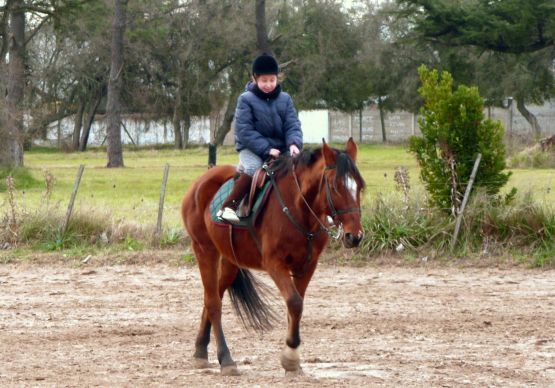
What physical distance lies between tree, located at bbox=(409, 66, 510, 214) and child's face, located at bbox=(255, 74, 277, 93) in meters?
7.18

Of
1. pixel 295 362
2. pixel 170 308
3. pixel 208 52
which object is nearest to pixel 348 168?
pixel 295 362

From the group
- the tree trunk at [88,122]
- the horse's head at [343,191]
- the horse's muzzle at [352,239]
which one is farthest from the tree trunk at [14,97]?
the horse's muzzle at [352,239]

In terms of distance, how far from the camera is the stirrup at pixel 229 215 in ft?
28.2

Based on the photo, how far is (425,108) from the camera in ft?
53.8

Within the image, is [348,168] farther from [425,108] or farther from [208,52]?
[208,52]

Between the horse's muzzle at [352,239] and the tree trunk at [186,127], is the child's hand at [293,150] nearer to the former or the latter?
the horse's muzzle at [352,239]

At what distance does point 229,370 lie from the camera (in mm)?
8367

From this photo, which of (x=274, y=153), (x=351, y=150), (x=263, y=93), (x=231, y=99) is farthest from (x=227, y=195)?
(x=231, y=99)

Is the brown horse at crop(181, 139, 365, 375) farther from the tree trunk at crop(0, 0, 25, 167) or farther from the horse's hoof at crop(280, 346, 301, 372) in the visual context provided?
the tree trunk at crop(0, 0, 25, 167)

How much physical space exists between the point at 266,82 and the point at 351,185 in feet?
5.29

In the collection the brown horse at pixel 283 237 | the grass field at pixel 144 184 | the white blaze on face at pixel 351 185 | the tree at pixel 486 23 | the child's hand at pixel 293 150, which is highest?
the tree at pixel 486 23

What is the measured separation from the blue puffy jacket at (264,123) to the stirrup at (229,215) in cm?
58

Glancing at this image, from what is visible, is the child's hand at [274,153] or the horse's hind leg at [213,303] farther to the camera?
the child's hand at [274,153]

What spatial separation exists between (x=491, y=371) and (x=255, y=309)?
223 centimetres
